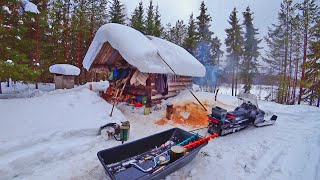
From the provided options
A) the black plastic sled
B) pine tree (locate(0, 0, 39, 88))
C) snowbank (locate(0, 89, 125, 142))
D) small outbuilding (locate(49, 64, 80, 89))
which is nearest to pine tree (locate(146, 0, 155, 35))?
small outbuilding (locate(49, 64, 80, 89))

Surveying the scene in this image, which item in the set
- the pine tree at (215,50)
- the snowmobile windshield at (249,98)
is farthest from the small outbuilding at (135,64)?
the pine tree at (215,50)

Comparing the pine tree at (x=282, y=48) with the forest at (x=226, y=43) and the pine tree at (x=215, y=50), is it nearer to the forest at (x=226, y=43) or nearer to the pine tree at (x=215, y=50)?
the forest at (x=226, y=43)

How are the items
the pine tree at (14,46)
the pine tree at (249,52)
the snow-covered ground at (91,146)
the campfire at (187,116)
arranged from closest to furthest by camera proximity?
the snow-covered ground at (91,146) → the pine tree at (14,46) → the campfire at (187,116) → the pine tree at (249,52)

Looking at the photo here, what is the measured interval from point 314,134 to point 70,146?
27.0 feet

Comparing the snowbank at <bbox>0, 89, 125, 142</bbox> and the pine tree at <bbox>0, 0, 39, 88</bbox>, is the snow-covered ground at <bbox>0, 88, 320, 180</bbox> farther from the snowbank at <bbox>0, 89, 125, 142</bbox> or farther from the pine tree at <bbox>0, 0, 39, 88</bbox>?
the pine tree at <bbox>0, 0, 39, 88</bbox>

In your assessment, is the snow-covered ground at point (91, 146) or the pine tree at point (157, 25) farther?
the pine tree at point (157, 25)

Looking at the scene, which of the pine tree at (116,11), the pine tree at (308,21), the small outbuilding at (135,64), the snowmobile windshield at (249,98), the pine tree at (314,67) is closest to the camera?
the snowmobile windshield at (249,98)

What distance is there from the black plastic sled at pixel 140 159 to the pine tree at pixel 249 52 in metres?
19.6

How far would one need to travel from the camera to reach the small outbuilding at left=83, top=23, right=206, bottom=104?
28.8 feet

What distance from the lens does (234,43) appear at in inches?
876

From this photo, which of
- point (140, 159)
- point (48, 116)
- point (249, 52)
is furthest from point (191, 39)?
point (140, 159)

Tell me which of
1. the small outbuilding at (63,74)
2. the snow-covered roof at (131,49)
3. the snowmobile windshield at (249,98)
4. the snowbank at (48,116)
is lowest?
the snowbank at (48,116)

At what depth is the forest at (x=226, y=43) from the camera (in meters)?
15.4

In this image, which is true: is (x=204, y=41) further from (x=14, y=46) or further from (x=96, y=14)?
(x=14, y=46)
